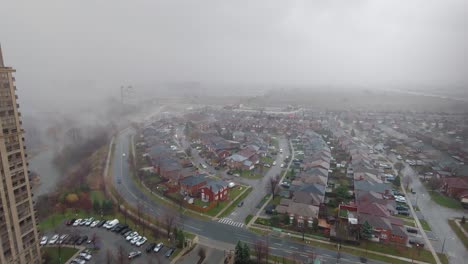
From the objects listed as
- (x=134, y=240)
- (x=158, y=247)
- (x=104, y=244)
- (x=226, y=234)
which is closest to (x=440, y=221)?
(x=226, y=234)

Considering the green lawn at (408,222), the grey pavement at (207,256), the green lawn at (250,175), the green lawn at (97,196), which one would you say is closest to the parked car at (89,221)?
the green lawn at (97,196)

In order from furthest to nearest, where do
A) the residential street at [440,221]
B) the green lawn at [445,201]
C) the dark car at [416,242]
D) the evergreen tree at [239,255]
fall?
1. the green lawn at [445,201]
2. the dark car at [416,242]
3. the residential street at [440,221]
4. the evergreen tree at [239,255]

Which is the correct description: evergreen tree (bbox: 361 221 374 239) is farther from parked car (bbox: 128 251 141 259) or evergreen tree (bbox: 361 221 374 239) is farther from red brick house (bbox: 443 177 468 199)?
parked car (bbox: 128 251 141 259)

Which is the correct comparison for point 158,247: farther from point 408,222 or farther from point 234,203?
point 408,222

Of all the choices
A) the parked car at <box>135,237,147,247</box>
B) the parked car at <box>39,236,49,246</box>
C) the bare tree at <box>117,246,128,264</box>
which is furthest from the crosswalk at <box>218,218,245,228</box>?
the parked car at <box>39,236,49,246</box>

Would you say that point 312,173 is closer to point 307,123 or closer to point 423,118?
point 307,123

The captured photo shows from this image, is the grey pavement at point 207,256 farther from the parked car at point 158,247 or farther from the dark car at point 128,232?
the dark car at point 128,232

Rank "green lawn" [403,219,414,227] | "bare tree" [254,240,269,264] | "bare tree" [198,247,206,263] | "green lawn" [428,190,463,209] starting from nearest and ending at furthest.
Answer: "bare tree" [198,247,206,263]
"bare tree" [254,240,269,264]
"green lawn" [403,219,414,227]
"green lawn" [428,190,463,209]
